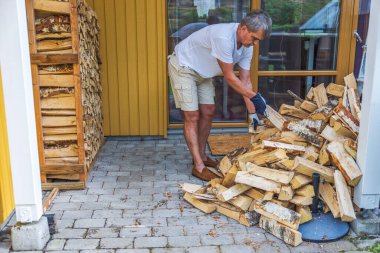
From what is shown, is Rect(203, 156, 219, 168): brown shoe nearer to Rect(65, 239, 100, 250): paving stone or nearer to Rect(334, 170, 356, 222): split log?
Rect(334, 170, 356, 222): split log

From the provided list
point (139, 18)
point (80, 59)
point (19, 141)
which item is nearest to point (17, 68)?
point (19, 141)

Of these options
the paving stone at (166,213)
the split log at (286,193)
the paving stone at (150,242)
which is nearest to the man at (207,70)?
the paving stone at (166,213)

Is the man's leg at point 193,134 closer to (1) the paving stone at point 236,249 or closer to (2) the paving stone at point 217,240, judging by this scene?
(2) the paving stone at point 217,240

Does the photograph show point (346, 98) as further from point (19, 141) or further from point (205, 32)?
point (19, 141)

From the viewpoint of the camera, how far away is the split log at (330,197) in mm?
3112

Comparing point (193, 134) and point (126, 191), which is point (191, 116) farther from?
point (126, 191)

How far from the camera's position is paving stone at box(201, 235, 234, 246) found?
10.0 feet

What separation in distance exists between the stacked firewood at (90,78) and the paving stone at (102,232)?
103cm

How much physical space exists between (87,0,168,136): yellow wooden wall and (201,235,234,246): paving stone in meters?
2.55

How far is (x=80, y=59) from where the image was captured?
383cm

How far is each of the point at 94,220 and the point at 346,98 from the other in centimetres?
250

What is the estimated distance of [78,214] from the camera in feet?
11.4

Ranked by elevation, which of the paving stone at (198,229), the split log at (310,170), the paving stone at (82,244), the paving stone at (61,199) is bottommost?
the paving stone at (82,244)

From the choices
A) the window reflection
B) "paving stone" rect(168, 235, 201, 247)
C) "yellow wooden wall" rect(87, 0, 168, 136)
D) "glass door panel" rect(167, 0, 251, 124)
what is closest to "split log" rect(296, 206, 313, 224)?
"paving stone" rect(168, 235, 201, 247)
